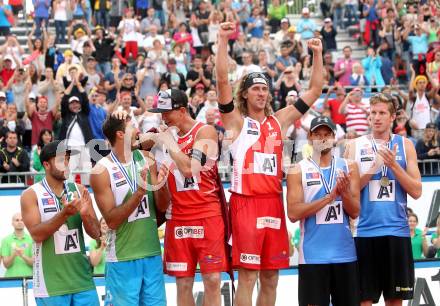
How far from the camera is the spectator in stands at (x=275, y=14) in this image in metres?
28.7

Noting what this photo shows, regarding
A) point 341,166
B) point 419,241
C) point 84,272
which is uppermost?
point 341,166

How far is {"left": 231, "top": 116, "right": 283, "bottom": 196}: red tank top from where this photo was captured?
11.4 meters

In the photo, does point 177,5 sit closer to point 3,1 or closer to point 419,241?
point 3,1

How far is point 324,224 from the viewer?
11.3 metres

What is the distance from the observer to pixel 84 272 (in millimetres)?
11320

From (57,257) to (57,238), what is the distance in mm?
202

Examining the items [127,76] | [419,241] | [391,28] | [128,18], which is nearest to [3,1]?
[128,18]

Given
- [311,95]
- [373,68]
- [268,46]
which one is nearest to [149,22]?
[268,46]

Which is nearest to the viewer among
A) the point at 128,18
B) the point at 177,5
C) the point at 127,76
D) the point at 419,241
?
the point at 419,241

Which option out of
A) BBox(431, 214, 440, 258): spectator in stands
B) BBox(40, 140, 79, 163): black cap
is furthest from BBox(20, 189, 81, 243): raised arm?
BBox(431, 214, 440, 258): spectator in stands

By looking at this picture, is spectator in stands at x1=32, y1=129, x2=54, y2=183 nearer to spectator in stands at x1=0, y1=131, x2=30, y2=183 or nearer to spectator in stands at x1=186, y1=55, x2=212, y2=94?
spectator in stands at x1=0, y1=131, x2=30, y2=183

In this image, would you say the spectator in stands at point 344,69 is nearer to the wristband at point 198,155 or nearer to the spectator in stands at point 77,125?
the spectator in stands at point 77,125

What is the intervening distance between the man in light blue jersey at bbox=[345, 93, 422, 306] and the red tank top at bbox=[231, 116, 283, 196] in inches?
36.3

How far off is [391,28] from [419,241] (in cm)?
1191
